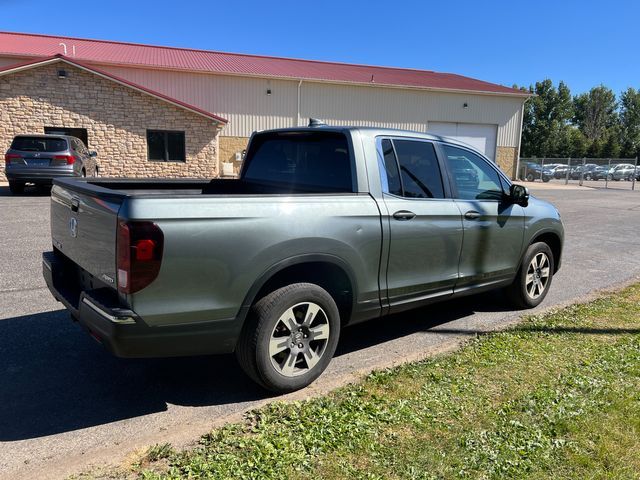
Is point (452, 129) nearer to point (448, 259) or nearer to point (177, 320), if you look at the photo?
point (448, 259)

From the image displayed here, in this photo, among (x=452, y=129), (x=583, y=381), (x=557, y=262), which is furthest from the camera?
(x=452, y=129)

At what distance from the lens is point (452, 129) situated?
3084 centimetres

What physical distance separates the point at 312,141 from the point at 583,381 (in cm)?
278

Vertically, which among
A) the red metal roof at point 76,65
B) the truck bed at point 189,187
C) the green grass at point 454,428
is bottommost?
the green grass at point 454,428

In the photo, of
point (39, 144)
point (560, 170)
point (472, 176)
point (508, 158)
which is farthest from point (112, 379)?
point (560, 170)

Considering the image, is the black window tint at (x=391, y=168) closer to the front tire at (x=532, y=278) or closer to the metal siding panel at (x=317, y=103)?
the front tire at (x=532, y=278)

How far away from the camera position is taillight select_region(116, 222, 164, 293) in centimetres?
280

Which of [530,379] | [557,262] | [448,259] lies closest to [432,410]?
[530,379]

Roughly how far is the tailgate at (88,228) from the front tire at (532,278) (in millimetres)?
4124

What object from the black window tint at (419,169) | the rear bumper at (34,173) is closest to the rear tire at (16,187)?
the rear bumper at (34,173)

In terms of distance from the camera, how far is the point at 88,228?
325 cm

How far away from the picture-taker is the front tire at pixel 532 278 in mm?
5453

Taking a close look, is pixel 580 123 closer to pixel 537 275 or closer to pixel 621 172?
pixel 621 172

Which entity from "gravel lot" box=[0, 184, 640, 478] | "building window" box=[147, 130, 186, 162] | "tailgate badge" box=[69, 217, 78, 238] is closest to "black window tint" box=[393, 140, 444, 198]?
"gravel lot" box=[0, 184, 640, 478]
